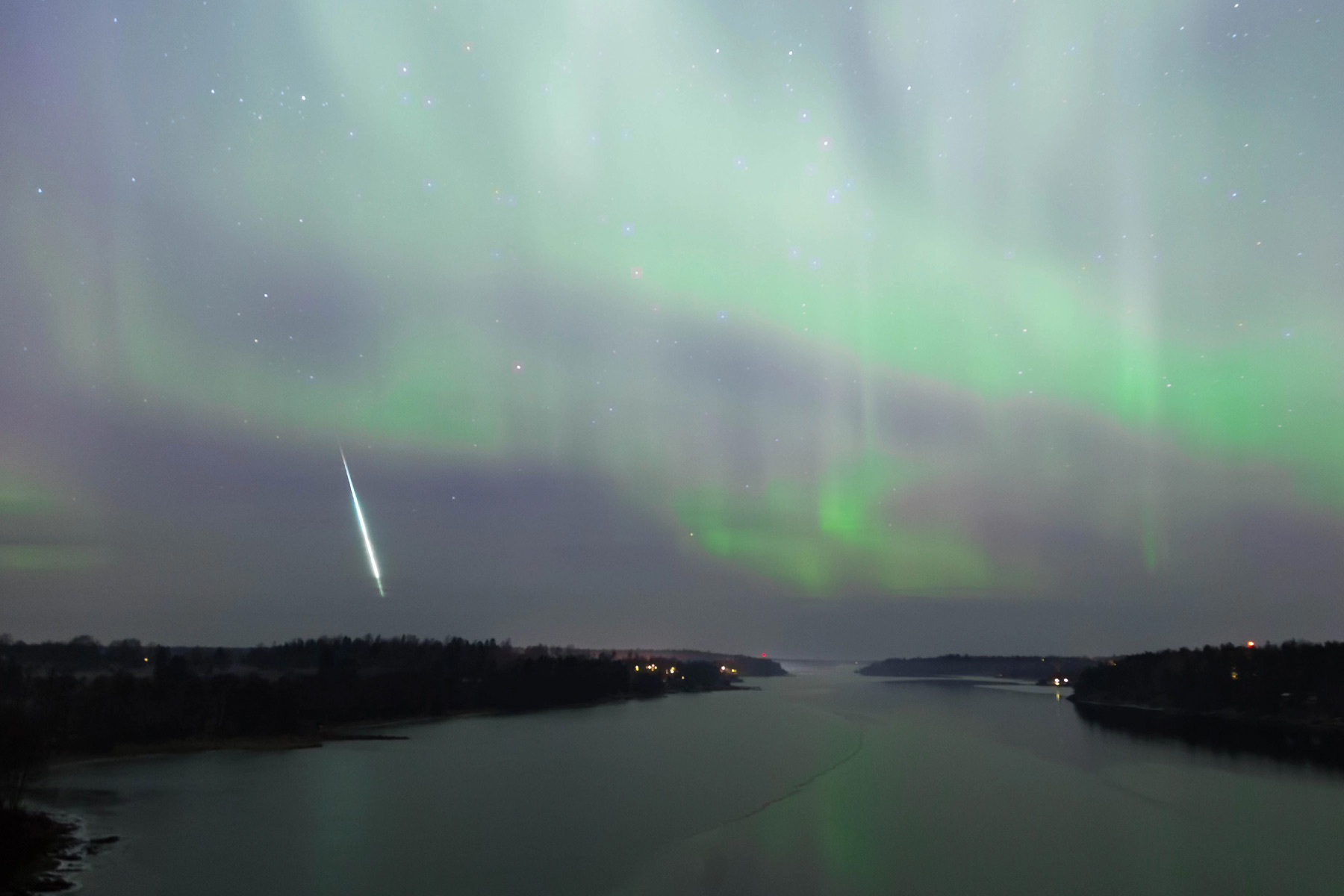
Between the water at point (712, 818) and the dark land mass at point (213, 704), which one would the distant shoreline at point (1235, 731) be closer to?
the water at point (712, 818)

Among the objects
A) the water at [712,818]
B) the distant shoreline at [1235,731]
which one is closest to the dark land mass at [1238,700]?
the distant shoreline at [1235,731]

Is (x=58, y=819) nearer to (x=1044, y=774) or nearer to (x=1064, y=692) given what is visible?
(x=1044, y=774)

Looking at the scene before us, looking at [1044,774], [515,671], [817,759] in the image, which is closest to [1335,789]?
[1044,774]

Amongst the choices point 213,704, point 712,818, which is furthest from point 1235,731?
point 213,704

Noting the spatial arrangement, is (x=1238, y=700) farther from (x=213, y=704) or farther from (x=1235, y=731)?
(x=213, y=704)

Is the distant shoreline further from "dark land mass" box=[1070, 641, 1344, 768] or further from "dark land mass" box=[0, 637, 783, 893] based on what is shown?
"dark land mass" box=[0, 637, 783, 893]
